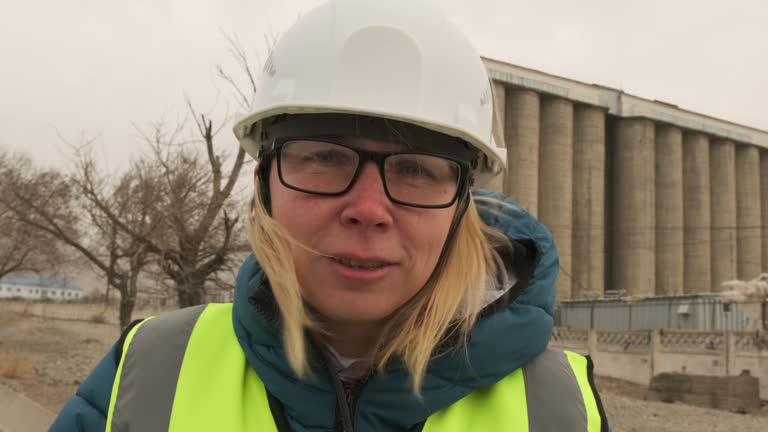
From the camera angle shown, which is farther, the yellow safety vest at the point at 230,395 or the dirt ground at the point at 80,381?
the dirt ground at the point at 80,381

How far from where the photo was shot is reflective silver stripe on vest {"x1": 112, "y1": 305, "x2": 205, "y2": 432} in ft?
4.84

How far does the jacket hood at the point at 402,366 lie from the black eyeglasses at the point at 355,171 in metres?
0.29

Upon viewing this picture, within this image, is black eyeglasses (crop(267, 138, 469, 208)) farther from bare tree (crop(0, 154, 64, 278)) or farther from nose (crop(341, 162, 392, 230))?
bare tree (crop(0, 154, 64, 278))

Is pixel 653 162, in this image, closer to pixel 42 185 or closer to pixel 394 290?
pixel 42 185

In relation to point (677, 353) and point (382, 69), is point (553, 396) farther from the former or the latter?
point (677, 353)

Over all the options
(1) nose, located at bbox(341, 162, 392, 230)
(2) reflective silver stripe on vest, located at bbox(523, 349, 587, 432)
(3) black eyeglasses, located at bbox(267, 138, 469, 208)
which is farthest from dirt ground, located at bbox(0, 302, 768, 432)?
(1) nose, located at bbox(341, 162, 392, 230)

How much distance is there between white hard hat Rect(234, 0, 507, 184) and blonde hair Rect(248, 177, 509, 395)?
26 cm

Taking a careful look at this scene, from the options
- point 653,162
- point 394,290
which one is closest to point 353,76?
point 394,290

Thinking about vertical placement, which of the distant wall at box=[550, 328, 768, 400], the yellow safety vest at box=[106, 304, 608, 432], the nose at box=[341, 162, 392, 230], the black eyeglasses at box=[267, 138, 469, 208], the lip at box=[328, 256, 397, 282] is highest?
the black eyeglasses at box=[267, 138, 469, 208]

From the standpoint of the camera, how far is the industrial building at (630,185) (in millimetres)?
42281

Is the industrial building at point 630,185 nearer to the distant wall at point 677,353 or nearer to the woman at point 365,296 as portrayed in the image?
the distant wall at point 677,353

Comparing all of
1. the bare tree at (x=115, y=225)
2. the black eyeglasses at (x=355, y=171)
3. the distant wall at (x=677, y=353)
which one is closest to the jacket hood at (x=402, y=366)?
the black eyeglasses at (x=355, y=171)

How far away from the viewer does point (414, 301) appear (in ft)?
5.09

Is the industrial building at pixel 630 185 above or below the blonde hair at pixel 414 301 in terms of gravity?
above
